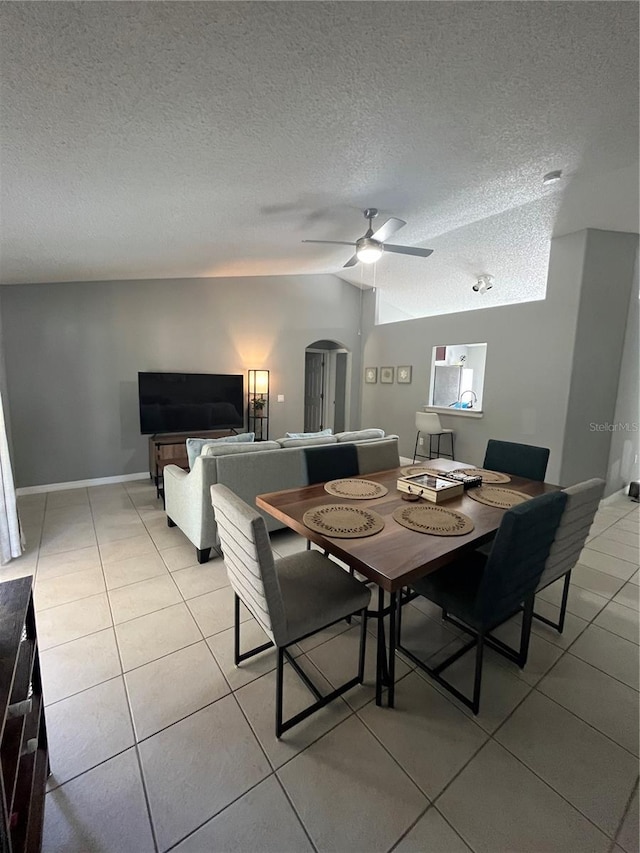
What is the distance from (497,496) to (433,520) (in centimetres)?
59

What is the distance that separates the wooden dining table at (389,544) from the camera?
1320mm

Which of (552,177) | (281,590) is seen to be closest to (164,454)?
(281,590)

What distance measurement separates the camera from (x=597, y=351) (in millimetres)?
3943

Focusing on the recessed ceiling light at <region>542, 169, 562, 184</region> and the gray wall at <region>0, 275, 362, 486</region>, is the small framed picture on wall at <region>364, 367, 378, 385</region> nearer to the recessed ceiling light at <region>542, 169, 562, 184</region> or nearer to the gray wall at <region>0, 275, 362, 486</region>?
the gray wall at <region>0, 275, 362, 486</region>

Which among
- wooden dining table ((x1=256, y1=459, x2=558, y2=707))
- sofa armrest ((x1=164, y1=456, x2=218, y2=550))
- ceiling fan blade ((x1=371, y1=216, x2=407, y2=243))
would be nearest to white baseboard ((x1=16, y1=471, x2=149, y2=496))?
sofa armrest ((x1=164, y1=456, x2=218, y2=550))

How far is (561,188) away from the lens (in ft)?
9.56

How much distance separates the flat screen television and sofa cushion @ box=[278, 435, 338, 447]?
92.1 inches

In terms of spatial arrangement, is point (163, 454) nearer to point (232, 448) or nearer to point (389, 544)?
point (232, 448)

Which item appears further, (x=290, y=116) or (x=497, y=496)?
(x=497, y=496)

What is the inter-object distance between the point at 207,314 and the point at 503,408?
4212 mm

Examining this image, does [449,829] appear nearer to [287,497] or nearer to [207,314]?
[287,497]

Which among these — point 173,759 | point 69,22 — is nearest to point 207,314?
point 69,22

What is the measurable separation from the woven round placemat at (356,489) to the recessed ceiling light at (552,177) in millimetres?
2552

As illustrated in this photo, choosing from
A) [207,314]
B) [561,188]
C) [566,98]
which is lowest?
[207,314]
